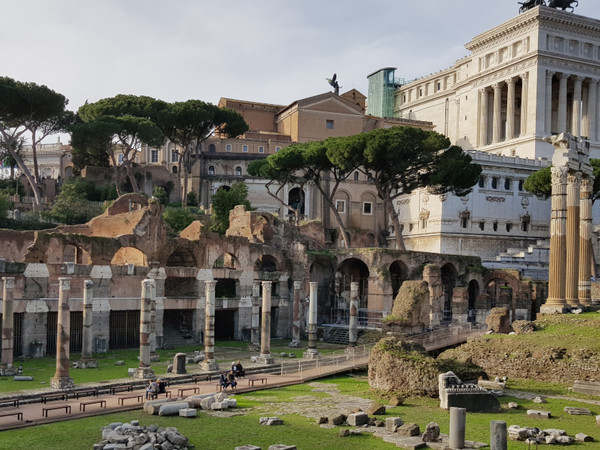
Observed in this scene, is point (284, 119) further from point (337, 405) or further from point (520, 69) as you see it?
point (337, 405)

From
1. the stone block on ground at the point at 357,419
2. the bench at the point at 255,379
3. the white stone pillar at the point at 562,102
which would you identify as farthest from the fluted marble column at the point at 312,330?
the white stone pillar at the point at 562,102

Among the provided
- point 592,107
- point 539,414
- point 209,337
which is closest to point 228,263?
point 209,337

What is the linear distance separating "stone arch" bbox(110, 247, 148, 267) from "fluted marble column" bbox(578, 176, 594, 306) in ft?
65.5

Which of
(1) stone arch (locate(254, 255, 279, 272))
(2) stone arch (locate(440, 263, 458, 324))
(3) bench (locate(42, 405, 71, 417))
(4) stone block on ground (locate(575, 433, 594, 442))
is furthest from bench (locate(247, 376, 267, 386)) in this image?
(2) stone arch (locate(440, 263, 458, 324))

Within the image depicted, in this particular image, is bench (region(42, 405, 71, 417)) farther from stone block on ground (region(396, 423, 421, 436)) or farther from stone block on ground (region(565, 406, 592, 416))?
stone block on ground (region(565, 406, 592, 416))

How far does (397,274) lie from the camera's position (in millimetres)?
43625

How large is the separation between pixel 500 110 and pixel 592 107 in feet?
27.2

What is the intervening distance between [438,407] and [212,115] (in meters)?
39.0

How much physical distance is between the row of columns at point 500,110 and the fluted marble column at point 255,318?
3644cm

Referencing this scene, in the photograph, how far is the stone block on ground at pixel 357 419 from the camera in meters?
17.0

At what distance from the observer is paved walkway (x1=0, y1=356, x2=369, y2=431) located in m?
17.6

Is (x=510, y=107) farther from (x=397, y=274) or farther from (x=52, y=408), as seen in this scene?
(x=52, y=408)

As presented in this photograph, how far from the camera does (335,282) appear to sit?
42469 millimetres

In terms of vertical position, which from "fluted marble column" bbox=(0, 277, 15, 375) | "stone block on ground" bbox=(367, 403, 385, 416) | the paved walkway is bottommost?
the paved walkway
